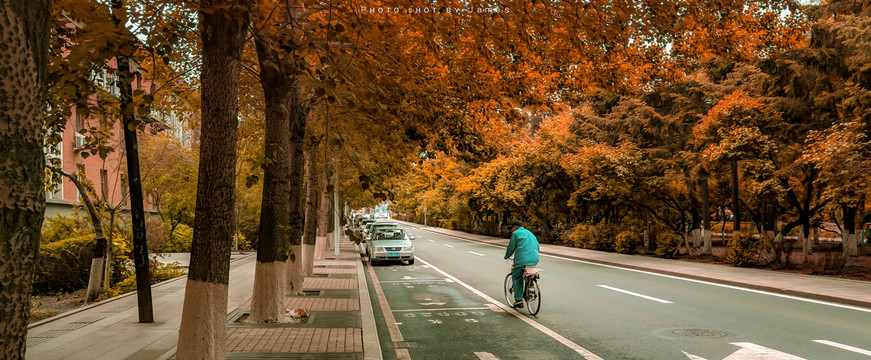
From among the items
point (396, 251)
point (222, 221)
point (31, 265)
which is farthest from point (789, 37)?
point (396, 251)

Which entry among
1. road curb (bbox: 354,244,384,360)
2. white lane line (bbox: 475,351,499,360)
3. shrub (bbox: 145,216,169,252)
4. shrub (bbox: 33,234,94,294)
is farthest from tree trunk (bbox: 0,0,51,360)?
shrub (bbox: 145,216,169,252)

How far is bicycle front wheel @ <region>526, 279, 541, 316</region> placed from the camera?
10.2m

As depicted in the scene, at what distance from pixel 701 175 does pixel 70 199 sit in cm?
2502

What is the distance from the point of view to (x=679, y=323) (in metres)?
9.16

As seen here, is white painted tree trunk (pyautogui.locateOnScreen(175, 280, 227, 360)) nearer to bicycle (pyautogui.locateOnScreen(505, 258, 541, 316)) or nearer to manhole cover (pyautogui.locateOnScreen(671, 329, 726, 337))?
bicycle (pyautogui.locateOnScreen(505, 258, 541, 316))

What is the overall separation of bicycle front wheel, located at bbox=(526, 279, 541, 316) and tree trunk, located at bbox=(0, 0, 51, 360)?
8812mm

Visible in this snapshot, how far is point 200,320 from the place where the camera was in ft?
17.0

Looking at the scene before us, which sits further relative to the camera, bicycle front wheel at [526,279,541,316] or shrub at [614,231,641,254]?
shrub at [614,231,641,254]

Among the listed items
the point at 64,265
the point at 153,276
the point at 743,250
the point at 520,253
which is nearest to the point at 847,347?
the point at 520,253

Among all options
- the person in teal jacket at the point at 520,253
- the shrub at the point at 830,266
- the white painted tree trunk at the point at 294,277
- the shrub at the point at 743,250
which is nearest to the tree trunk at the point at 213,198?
the person in teal jacket at the point at 520,253

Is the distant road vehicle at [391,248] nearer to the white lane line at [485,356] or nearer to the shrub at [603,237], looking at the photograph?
the shrub at [603,237]

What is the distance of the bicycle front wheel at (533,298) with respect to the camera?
10.2m

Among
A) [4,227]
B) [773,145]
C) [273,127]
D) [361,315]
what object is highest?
[773,145]

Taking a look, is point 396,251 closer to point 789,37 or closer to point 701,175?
point 701,175
